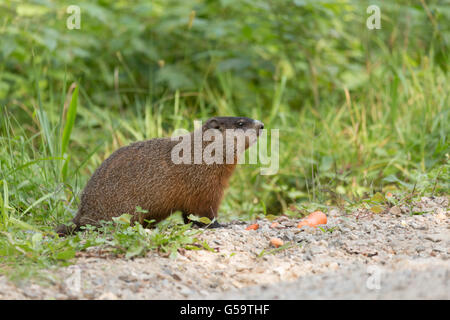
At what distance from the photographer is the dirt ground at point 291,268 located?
9.32 ft

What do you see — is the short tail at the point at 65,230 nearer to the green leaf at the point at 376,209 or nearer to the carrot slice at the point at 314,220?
the carrot slice at the point at 314,220

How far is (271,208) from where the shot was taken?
6.21 m

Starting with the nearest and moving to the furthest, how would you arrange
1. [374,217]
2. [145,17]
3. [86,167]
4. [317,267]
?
[317,267] < [374,217] < [86,167] < [145,17]

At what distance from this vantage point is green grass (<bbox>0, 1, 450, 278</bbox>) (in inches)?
187

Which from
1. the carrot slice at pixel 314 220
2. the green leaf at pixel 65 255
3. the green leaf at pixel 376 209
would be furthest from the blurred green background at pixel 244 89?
the green leaf at pixel 65 255

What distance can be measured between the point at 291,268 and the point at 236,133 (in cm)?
175

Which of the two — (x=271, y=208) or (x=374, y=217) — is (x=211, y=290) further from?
(x=271, y=208)

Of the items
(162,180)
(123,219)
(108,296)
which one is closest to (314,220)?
(162,180)

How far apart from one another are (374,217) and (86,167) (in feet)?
12.0

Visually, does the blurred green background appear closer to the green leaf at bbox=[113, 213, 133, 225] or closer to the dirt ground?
the dirt ground

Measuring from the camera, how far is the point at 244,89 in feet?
26.7

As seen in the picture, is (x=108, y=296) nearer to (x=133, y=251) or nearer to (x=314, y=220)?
(x=133, y=251)

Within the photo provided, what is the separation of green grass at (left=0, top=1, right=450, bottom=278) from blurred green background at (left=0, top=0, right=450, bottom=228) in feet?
0.09
